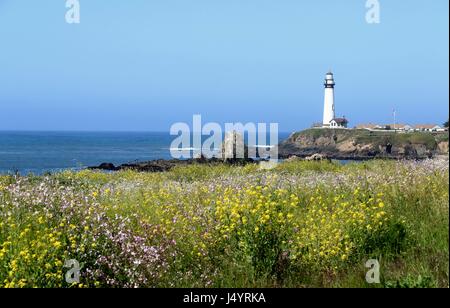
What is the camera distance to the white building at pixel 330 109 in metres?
122

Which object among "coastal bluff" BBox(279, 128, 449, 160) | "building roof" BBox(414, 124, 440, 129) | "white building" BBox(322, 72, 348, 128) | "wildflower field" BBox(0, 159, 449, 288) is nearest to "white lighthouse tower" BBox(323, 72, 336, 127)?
"white building" BBox(322, 72, 348, 128)

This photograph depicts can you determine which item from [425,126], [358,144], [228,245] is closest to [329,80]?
[358,144]

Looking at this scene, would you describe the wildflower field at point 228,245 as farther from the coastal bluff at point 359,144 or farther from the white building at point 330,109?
the white building at point 330,109

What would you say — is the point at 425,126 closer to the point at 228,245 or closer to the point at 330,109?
the point at 330,109

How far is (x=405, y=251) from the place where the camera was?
8.16 meters

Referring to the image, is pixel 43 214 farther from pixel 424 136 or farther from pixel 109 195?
pixel 424 136

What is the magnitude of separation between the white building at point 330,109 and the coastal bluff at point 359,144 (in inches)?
204

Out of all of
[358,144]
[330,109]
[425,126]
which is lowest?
[358,144]

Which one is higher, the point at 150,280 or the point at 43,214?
the point at 43,214

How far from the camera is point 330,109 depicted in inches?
5098

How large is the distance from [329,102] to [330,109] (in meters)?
3.32

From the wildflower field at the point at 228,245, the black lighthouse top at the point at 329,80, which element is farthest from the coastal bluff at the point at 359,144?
the wildflower field at the point at 228,245
